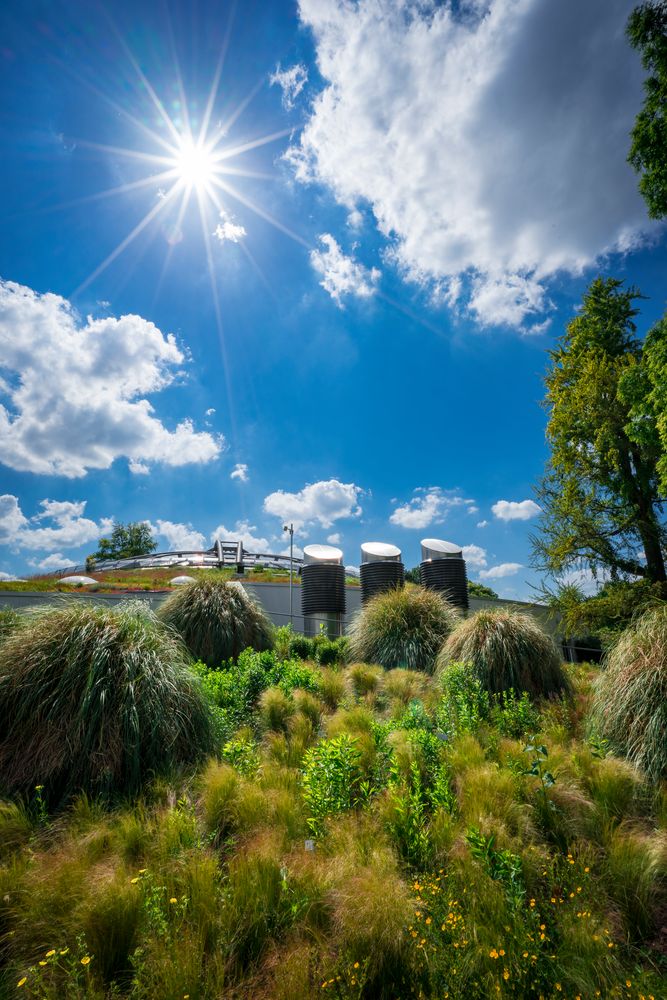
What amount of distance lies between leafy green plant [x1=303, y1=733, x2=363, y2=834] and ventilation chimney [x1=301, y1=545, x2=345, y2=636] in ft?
33.6

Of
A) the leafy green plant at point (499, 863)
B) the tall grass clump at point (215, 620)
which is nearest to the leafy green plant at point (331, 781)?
the leafy green plant at point (499, 863)

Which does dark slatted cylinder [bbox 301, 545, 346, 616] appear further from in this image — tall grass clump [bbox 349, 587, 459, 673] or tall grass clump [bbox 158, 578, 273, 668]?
tall grass clump [bbox 158, 578, 273, 668]

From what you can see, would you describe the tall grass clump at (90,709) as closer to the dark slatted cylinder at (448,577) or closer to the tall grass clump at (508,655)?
the tall grass clump at (508,655)

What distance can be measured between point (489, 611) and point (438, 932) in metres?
6.45

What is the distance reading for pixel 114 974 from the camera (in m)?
2.46

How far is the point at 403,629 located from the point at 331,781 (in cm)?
653

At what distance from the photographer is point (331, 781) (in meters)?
3.87

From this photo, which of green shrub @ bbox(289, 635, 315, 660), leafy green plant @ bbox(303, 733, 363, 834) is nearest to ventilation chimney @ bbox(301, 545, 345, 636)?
green shrub @ bbox(289, 635, 315, 660)

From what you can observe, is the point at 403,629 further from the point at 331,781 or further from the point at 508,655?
the point at 331,781

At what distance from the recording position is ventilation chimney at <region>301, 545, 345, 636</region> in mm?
14570

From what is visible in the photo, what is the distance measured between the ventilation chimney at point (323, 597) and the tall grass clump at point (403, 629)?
11.4ft

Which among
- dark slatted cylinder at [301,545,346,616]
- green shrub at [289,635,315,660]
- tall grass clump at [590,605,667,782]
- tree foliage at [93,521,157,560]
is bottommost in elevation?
tall grass clump at [590,605,667,782]

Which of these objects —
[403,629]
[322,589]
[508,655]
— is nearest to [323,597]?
[322,589]

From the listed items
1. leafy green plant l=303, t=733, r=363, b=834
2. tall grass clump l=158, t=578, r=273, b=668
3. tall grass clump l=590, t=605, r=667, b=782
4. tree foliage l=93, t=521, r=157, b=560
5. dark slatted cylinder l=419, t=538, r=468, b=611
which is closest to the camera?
leafy green plant l=303, t=733, r=363, b=834
